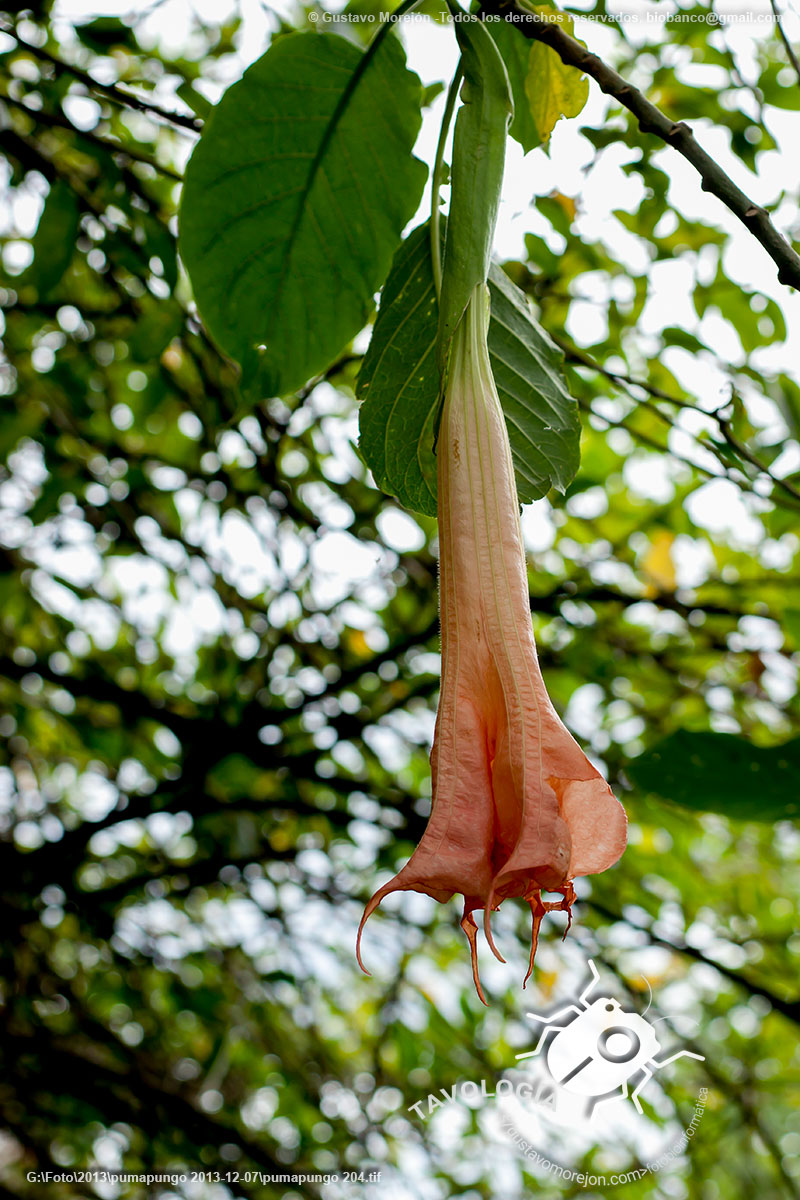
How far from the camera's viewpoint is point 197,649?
5.56 feet

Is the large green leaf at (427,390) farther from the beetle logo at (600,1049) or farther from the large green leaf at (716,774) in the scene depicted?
the beetle logo at (600,1049)

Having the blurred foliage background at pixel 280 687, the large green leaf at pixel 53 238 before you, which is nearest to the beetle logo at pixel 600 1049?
the blurred foliage background at pixel 280 687

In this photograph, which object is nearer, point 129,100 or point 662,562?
point 129,100

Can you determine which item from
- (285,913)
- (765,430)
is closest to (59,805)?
(285,913)

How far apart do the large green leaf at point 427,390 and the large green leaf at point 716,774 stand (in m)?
0.40

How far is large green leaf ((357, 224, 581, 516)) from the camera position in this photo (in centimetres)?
60

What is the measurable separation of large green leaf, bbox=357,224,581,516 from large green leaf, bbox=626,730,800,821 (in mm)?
403

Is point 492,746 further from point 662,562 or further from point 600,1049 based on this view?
point 662,562

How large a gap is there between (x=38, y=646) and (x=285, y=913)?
1.91 ft

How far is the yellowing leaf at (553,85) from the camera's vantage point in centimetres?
56

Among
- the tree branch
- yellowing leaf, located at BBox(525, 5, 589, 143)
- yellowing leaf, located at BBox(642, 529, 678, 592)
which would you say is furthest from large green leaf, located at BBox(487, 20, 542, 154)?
yellowing leaf, located at BBox(642, 529, 678, 592)

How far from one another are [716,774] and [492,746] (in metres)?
0.61

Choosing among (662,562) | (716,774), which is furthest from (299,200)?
(662,562)

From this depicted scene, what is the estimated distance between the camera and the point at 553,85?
0.56 m
